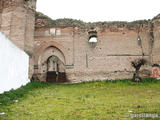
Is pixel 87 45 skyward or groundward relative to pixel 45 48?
skyward

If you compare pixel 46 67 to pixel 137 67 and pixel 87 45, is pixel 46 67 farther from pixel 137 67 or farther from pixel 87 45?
pixel 137 67

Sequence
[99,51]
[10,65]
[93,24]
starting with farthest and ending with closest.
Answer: [93,24] → [99,51] → [10,65]

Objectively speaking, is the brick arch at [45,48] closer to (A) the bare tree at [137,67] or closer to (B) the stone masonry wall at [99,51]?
(B) the stone masonry wall at [99,51]

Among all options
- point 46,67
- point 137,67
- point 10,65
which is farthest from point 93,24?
point 10,65

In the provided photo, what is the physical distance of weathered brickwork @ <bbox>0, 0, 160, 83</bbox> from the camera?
12.4 metres

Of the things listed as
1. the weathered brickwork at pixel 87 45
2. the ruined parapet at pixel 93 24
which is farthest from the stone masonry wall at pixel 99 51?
the ruined parapet at pixel 93 24

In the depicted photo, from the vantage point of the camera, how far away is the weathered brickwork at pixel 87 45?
12.4 metres

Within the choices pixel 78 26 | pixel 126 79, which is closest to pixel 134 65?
pixel 126 79

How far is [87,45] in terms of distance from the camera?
42.1 ft

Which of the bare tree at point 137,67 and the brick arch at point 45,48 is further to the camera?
the brick arch at point 45,48

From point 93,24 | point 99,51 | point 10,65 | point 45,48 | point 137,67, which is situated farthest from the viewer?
point 93,24

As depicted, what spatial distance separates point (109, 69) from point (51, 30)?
201 inches

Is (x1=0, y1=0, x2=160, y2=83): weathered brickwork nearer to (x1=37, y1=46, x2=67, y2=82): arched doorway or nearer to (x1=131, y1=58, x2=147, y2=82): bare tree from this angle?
(x1=37, y1=46, x2=67, y2=82): arched doorway

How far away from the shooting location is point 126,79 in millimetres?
12039
